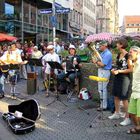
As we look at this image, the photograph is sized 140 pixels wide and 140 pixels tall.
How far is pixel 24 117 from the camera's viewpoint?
8.38m

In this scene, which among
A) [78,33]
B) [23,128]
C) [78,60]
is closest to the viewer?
[23,128]

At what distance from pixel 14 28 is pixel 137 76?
83.4 ft

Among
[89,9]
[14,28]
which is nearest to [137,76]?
[14,28]

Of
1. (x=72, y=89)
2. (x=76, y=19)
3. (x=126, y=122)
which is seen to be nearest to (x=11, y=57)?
(x=72, y=89)

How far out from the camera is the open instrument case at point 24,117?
7938 mm

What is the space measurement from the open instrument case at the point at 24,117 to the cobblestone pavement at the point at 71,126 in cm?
12

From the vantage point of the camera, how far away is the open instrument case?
26.0 ft

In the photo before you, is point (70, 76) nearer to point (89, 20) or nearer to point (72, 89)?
point (72, 89)

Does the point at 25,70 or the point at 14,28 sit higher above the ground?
the point at 14,28

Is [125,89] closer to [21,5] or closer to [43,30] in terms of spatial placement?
[21,5]

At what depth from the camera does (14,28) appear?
31750 mm

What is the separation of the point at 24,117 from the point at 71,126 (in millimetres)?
1061

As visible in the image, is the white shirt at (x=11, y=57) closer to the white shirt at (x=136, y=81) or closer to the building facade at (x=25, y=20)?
the white shirt at (x=136, y=81)

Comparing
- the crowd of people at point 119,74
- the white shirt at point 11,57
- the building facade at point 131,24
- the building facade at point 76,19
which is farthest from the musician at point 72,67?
the building facade at point 131,24
